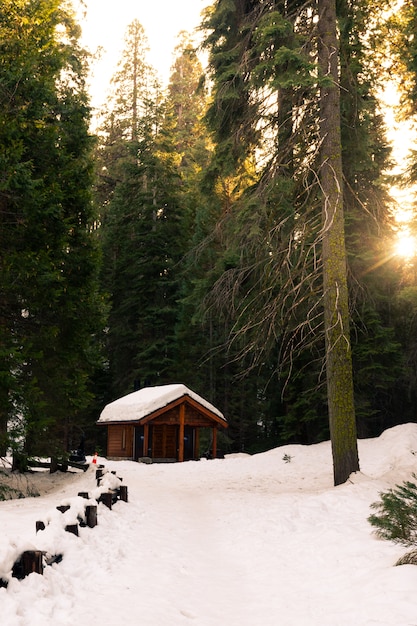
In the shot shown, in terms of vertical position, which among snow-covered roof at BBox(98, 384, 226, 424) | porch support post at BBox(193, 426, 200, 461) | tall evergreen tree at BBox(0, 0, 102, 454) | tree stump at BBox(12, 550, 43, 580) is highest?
tall evergreen tree at BBox(0, 0, 102, 454)

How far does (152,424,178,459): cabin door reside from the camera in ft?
108

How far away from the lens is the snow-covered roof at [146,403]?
3053 cm

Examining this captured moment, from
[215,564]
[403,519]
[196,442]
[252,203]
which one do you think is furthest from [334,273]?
[196,442]

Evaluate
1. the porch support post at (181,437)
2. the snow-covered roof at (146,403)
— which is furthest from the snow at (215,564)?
the porch support post at (181,437)

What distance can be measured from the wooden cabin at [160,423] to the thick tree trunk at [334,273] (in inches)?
713

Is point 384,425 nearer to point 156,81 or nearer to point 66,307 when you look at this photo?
point 66,307

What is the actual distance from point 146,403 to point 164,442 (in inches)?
133

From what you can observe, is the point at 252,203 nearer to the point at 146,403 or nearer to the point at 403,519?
the point at 403,519

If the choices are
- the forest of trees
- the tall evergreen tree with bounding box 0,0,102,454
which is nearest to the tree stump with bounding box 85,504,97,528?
the forest of trees

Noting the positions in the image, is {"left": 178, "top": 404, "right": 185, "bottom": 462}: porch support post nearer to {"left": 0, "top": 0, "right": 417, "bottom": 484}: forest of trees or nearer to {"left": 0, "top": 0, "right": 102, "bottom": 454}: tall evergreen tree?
{"left": 0, "top": 0, "right": 417, "bottom": 484}: forest of trees

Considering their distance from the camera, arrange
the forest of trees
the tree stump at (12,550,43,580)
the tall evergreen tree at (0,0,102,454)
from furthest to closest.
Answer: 1. the tall evergreen tree at (0,0,102,454)
2. the forest of trees
3. the tree stump at (12,550,43,580)

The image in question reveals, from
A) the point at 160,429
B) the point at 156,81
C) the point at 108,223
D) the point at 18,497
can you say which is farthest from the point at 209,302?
the point at 156,81

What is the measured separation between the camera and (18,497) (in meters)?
15.8

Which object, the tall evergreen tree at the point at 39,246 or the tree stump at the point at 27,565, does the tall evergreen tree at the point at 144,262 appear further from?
the tree stump at the point at 27,565
